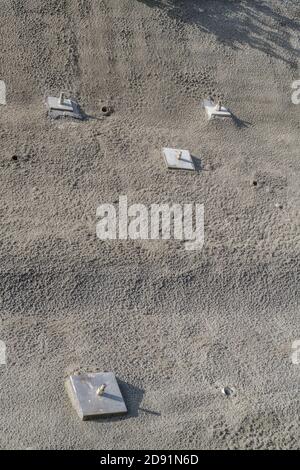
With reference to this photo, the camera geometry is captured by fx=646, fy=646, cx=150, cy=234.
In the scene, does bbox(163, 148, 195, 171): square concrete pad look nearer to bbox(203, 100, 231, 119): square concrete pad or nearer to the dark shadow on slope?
bbox(203, 100, 231, 119): square concrete pad

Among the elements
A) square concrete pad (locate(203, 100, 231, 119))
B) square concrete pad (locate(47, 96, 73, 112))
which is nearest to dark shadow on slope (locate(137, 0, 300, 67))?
square concrete pad (locate(203, 100, 231, 119))

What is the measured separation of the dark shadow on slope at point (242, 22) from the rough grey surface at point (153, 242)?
0.08ft

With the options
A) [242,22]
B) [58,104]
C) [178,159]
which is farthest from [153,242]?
[242,22]

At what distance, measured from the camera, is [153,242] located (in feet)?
21.8

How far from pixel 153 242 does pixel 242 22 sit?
4.55 metres

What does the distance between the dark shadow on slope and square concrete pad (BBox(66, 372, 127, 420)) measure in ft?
18.9

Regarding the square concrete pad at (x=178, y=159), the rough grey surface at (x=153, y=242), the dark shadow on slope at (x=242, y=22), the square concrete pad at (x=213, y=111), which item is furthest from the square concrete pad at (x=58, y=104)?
the dark shadow on slope at (x=242, y=22)

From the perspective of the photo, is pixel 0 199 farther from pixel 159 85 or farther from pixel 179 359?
pixel 159 85

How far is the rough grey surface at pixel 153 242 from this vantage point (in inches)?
211

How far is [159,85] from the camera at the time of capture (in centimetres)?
852

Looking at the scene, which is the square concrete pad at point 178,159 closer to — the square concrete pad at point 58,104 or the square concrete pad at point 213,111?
the square concrete pad at point 213,111

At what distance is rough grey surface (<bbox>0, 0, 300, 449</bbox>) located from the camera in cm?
536
